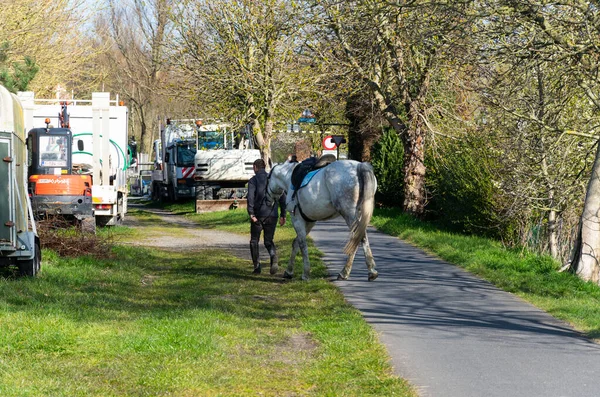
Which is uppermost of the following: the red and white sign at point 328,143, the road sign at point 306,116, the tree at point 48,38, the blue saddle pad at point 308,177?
the tree at point 48,38

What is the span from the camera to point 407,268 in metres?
16.6

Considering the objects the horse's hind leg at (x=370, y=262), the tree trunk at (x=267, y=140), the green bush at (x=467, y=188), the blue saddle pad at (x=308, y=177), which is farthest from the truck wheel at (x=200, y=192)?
the horse's hind leg at (x=370, y=262)

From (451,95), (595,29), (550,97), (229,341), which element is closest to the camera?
(229,341)

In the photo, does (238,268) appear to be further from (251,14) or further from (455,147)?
(251,14)

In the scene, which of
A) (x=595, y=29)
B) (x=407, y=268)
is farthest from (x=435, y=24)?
(x=407, y=268)

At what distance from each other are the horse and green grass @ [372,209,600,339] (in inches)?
90.0

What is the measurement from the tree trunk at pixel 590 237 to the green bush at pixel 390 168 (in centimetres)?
1785

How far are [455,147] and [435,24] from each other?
24.3 ft

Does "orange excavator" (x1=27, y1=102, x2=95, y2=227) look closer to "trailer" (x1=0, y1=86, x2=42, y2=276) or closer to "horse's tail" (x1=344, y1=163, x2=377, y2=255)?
"trailer" (x1=0, y1=86, x2=42, y2=276)

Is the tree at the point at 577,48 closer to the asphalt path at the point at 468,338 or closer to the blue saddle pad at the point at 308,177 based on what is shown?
the asphalt path at the point at 468,338

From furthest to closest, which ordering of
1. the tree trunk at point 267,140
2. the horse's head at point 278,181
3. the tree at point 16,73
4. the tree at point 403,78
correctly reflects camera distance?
the tree trunk at point 267,140, the tree at point 403,78, the tree at point 16,73, the horse's head at point 278,181

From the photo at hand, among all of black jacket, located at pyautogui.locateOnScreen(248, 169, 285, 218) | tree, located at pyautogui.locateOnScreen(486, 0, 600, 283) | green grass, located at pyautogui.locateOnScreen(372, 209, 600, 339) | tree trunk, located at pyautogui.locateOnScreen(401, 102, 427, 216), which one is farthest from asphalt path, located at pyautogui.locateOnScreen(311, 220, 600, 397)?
tree trunk, located at pyautogui.locateOnScreen(401, 102, 427, 216)

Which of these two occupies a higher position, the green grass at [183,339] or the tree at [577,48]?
the tree at [577,48]

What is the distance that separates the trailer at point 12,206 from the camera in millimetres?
14078
